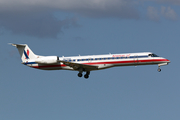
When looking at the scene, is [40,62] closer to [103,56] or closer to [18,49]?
[18,49]

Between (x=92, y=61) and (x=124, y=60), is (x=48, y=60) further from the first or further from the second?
(x=124, y=60)

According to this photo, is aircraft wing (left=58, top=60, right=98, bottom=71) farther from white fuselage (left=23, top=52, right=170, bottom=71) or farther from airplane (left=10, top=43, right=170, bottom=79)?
white fuselage (left=23, top=52, right=170, bottom=71)

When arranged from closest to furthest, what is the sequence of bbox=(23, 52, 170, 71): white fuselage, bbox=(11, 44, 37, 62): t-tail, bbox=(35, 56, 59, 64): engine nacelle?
1. bbox=(23, 52, 170, 71): white fuselage
2. bbox=(35, 56, 59, 64): engine nacelle
3. bbox=(11, 44, 37, 62): t-tail

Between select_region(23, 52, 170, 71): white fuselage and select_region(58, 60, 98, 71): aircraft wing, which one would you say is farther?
select_region(58, 60, 98, 71): aircraft wing

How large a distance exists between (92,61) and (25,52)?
505 inches

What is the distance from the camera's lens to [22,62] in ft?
185

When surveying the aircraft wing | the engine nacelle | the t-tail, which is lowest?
the aircraft wing

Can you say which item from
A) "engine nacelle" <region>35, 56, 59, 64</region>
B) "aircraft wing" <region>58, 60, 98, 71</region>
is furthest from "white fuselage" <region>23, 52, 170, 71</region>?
"engine nacelle" <region>35, 56, 59, 64</region>

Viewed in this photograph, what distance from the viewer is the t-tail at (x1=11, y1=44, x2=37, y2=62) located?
2237 inches

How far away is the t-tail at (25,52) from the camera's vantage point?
186 feet

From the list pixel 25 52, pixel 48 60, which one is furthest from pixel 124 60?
pixel 25 52

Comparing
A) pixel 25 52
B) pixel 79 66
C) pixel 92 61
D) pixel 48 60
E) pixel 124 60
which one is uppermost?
pixel 25 52

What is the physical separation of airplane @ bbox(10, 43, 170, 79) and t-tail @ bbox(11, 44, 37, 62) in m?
1.66

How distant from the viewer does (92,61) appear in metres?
52.0
